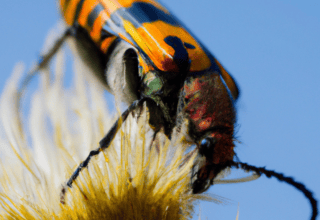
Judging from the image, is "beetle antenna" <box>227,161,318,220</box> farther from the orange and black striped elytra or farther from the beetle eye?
the beetle eye

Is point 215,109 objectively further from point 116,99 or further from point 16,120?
point 16,120

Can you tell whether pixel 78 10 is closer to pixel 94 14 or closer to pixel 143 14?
pixel 94 14

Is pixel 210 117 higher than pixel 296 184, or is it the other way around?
pixel 210 117

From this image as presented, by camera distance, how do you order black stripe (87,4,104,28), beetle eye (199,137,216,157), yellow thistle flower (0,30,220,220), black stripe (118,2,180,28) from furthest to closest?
black stripe (87,4,104,28), black stripe (118,2,180,28), beetle eye (199,137,216,157), yellow thistle flower (0,30,220,220)

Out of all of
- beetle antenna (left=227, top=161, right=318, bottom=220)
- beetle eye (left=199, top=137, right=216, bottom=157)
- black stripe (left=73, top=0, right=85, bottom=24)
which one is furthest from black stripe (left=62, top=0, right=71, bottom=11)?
beetle antenna (left=227, top=161, right=318, bottom=220)

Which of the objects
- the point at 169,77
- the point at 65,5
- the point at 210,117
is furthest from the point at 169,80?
the point at 65,5

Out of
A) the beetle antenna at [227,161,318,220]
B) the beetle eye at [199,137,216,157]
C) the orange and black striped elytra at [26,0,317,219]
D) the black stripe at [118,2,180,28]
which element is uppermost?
the black stripe at [118,2,180,28]

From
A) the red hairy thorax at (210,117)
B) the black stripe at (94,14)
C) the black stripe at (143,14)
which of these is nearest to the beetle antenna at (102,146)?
the red hairy thorax at (210,117)
